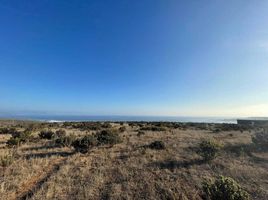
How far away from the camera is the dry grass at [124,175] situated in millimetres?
6750

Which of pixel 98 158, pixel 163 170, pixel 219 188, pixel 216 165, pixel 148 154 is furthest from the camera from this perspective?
pixel 148 154

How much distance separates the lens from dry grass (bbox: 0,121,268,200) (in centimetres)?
675

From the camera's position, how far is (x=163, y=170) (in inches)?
365

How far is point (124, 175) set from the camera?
8508mm

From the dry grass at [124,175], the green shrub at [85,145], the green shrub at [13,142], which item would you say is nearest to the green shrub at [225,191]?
the dry grass at [124,175]

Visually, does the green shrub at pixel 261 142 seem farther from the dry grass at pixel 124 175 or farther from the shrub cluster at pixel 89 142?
the shrub cluster at pixel 89 142

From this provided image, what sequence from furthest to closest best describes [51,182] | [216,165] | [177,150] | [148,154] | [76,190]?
1. [177,150]
2. [148,154]
3. [216,165]
4. [51,182]
5. [76,190]

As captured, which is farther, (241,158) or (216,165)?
(241,158)

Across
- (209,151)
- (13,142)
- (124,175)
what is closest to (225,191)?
(124,175)

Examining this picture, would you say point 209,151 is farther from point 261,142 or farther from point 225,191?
point 261,142

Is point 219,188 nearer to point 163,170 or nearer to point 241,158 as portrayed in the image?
point 163,170

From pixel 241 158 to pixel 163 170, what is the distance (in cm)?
540

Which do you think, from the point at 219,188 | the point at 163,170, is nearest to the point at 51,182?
the point at 163,170

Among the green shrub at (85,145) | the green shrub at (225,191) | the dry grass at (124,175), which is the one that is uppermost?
the green shrub at (85,145)
